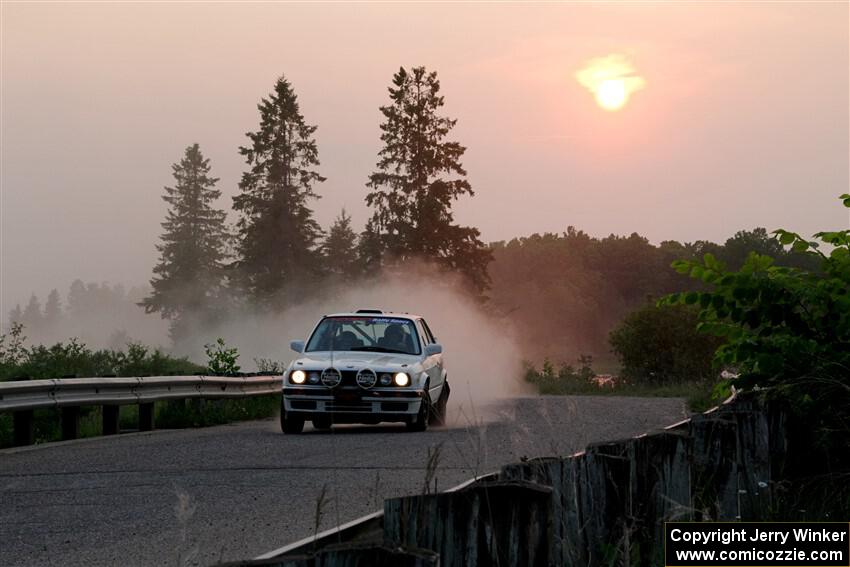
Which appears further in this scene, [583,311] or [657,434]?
[583,311]

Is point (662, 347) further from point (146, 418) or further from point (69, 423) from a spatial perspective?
point (69, 423)

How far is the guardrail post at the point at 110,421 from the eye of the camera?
62.7ft

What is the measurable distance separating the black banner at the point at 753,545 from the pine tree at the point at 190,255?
10146 centimetres

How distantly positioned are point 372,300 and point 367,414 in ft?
206

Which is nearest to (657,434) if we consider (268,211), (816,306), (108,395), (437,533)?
(437,533)

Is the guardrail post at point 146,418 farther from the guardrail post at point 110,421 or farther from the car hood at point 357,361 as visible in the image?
the car hood at point 357,361

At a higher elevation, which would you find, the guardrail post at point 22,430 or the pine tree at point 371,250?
the pine tree at point 371,250

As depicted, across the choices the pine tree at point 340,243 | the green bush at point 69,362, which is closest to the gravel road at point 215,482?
the green bush at point 69,362

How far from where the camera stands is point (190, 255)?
11506cm

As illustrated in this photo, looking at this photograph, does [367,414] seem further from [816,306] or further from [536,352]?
[536,352]

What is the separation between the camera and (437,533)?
3.98 meters

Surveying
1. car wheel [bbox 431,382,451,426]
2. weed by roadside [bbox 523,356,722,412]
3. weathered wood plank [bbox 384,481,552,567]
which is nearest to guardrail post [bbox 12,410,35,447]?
car wheel [bbox 431,382,451,426]

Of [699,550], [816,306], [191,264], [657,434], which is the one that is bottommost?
[699,550]

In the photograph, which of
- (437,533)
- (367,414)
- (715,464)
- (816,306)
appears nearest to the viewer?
(437,533)
